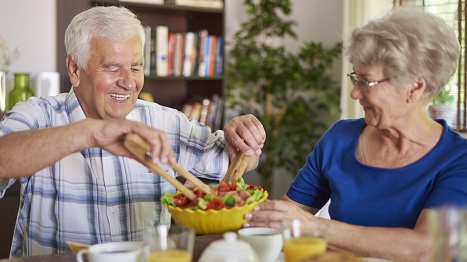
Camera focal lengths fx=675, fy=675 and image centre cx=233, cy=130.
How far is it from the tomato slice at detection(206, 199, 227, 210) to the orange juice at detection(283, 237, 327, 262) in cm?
33

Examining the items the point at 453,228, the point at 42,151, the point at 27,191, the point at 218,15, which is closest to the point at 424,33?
the point at 453,228

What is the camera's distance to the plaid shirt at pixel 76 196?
2127mm

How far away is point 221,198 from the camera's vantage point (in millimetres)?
1684

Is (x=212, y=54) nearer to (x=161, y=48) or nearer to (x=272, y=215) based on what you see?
(x=161, y=48)

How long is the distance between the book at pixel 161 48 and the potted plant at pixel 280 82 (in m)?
0.56

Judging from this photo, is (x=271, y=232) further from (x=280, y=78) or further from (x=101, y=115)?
(x=280, y=78)

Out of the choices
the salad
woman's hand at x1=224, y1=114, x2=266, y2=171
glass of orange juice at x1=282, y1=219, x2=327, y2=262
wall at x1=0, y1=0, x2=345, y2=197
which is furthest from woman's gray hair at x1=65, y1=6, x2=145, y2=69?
wall at x1=0, y1=0, x2=345, y2=197

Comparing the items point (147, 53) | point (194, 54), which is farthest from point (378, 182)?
point (194, 54)

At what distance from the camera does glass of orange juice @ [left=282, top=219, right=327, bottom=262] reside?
4.35ft

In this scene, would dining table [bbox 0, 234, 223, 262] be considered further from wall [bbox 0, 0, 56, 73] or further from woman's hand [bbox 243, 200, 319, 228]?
wall [bbox 0, 0, 56, 73]

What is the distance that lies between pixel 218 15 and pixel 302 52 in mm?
635

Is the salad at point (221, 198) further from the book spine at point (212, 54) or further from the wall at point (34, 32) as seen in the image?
the book spine at point (212, 54)

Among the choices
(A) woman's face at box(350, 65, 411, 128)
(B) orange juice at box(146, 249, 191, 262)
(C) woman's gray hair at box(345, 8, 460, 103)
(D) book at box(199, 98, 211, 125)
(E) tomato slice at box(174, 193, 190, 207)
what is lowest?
(D) book at box(199, 98, 211, 125)

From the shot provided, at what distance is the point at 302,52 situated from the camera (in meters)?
4.67
